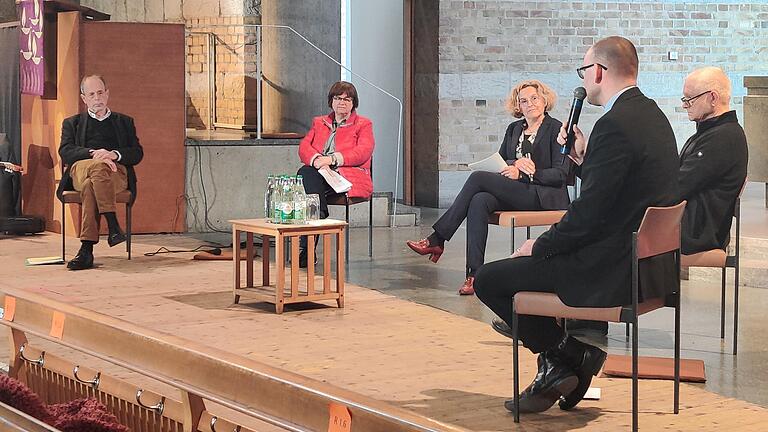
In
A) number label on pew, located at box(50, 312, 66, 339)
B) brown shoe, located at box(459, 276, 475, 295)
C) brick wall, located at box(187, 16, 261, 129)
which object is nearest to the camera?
number label on pew, located at box(50, 312, 66, 339)

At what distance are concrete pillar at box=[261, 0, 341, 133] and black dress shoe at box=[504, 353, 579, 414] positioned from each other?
673 cm

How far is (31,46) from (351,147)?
3130mm

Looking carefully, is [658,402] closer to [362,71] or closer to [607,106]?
[607,106]

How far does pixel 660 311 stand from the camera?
649 cm

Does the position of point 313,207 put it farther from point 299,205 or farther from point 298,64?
point 298,64

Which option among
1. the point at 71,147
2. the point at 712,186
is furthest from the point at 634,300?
the point at 71,147

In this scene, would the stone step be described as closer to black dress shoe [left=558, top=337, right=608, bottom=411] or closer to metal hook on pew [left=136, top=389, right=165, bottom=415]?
black dress shoe [left=558, top=337, right=608, bottom=411]

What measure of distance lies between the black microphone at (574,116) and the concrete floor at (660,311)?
3.25 feet

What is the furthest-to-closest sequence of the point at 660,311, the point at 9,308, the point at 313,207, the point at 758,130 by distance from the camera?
the point at 758,130
the point at 313,207
the point at 660,311
the point at 9,308

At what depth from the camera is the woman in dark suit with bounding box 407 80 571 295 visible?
6.93 m

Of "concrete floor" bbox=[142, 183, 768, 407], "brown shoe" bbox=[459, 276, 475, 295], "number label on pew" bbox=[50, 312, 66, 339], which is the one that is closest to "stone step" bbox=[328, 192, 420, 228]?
"concrete floor" bbox=[142, 183, 768, 407]

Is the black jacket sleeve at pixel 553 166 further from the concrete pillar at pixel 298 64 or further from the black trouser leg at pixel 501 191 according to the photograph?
the concrete pillar at pixel 298 64

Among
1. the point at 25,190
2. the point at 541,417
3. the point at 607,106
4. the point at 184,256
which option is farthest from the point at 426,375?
the point at 25,190

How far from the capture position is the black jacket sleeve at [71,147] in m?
7.99
